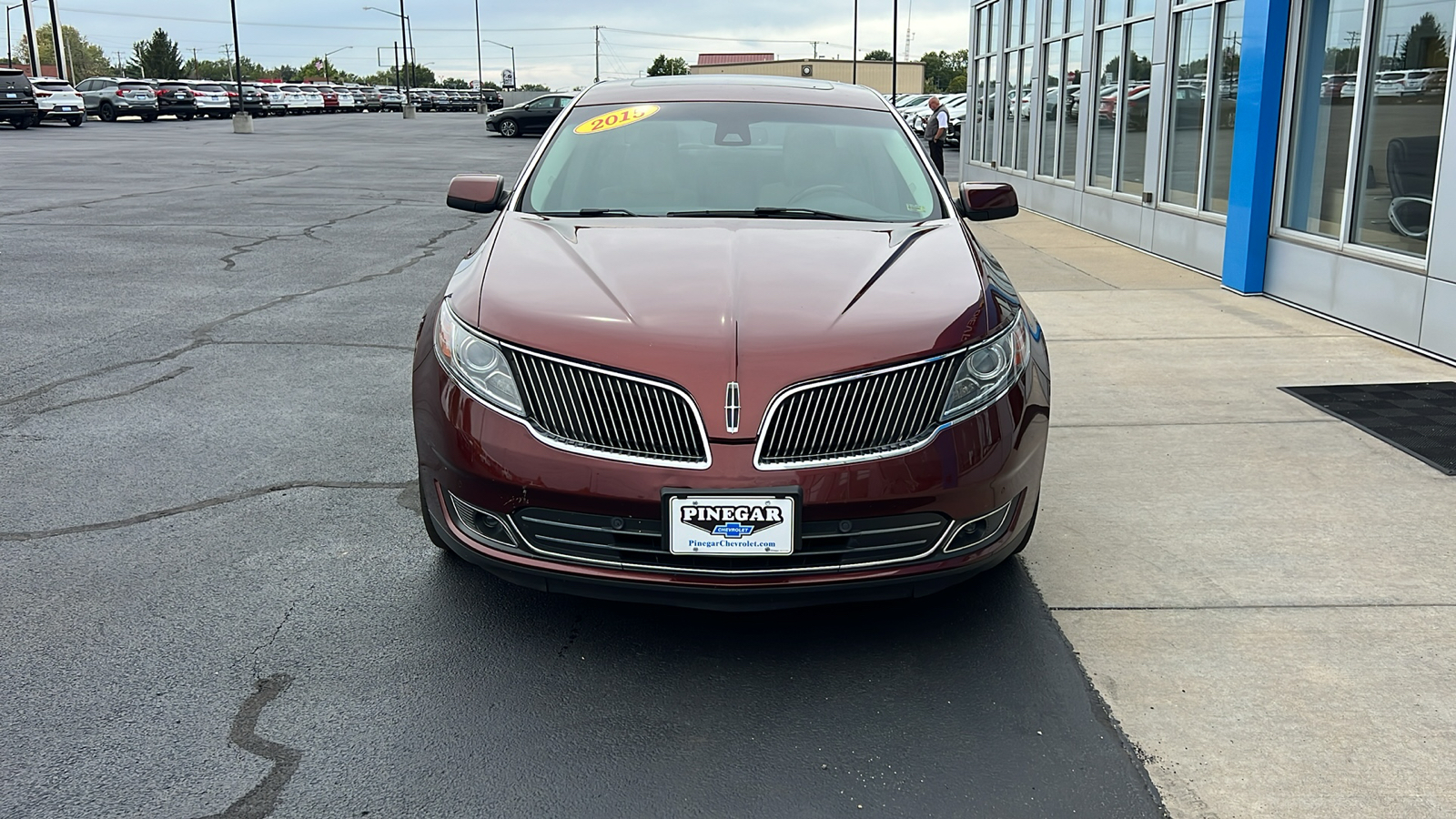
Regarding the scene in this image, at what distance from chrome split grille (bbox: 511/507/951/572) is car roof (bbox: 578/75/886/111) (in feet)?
8.04

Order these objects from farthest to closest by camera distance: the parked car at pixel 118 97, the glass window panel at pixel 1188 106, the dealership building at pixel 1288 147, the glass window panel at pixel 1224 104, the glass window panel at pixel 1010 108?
the parked car at pixel 118 97 < the glass window panel at pixel 1010 108 < the glass window panel at pixel 1188 106 < the glass window panel at pixel 1224 104 < the dealership building at pixel 1288 147

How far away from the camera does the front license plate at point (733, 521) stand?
301 cm

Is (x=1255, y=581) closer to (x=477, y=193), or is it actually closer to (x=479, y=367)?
(x=479, y=367)

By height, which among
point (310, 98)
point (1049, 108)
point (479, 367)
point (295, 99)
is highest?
point (310, 98)

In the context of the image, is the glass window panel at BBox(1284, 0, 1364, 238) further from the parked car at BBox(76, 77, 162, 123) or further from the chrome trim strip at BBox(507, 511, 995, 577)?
the parked car at BBox(76, 77, 162, 123)

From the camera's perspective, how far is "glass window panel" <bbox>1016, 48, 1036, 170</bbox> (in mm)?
17938

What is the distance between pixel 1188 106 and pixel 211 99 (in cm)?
5339

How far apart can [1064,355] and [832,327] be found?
4.60 metres

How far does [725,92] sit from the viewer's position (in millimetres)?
5098

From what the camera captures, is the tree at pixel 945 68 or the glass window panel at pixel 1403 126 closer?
the glass window panel at pixel 1403 126

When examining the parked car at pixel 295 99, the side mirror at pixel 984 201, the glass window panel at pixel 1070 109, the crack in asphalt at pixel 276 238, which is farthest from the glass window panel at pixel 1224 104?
the parked car at pixel 295 99

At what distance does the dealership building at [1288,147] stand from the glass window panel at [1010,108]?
409cm

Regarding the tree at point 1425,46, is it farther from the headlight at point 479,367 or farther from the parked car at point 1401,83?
the headlight at point 479,367

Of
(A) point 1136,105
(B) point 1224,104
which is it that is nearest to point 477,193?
(B) point 1224,104
